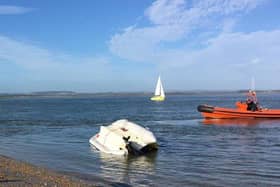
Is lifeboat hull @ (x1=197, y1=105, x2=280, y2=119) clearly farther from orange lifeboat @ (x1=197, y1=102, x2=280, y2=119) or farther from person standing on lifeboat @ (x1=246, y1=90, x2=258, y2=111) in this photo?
person standing on lifeboat @ (x1=246, y1=90, x2=258, y2=111)

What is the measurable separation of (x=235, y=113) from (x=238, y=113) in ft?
0.80

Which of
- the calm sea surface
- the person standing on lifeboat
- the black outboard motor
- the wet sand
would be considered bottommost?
the calm sea surface

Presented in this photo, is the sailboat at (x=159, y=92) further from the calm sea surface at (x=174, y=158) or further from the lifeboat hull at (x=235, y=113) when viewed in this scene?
the calm sea surface at (x=174, y=158)

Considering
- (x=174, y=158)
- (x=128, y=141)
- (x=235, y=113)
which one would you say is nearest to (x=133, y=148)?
(x=128, y=141)

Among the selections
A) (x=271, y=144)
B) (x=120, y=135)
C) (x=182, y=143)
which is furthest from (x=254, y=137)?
(x=120, y=135)

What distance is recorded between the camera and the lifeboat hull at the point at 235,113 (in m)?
35.0

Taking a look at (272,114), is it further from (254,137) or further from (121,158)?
(121,158)

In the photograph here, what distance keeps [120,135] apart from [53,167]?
375 cm

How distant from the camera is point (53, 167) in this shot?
49.2 feet

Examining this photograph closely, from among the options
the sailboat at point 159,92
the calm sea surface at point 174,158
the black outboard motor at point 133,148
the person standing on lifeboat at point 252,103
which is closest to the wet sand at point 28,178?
the calm sea surface at point 174,158

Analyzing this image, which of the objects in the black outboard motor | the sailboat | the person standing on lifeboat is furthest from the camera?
the sailboat

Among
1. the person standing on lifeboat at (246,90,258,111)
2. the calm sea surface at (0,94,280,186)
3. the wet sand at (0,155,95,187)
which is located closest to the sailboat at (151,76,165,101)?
the person standing on lifeboat at (246,90,258,111)

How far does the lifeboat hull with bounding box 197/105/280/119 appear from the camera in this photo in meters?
35.0

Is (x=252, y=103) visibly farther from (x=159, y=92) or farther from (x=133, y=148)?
(x=159, y=92)
